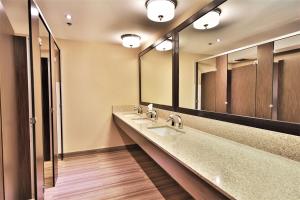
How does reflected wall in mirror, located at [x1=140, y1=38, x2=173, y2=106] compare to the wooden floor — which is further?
reflected wall in mirror, located at [x1=140, y1=38, x2=173, y2=106]

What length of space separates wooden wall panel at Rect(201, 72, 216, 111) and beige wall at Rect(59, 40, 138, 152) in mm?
1952

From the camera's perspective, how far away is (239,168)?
96 cm

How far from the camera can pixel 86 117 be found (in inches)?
133

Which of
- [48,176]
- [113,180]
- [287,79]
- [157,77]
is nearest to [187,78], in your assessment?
[157,77]

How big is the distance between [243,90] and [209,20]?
0.79 m

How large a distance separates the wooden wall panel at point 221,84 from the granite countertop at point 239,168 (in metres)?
0.32

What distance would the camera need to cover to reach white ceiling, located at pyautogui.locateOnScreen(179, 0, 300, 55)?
1.08m

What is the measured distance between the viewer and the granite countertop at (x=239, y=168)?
28.7 inches

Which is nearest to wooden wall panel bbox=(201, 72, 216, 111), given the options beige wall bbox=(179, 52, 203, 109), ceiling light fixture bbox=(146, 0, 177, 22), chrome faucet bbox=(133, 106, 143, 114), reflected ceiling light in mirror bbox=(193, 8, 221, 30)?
beige wall bbox=(179, 52, 203, 109)

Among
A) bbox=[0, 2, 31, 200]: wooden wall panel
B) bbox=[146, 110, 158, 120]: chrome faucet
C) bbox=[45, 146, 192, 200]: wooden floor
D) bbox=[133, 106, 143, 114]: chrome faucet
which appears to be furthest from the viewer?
bbox=[133, 106, 143, 114]: chrome faucet

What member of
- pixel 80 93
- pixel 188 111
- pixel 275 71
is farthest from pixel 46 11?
pixel 275 71

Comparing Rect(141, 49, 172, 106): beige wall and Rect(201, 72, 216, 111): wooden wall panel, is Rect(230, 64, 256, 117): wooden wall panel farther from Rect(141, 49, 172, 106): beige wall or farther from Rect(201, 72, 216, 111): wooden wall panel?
Rect(141, 49, 172, 106): beige wall

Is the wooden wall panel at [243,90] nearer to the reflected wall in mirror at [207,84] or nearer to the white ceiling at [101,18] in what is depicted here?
the reflected wall in mirror at [207,84]

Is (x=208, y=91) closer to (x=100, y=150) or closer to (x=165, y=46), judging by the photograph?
(x=165, y=46)
